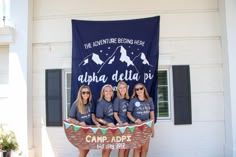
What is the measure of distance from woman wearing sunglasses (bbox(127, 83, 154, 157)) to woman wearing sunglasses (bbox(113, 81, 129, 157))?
100 millimetres

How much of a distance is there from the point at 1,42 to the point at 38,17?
0.94 metres

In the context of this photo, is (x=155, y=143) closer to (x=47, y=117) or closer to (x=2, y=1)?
(x=47, y=117)

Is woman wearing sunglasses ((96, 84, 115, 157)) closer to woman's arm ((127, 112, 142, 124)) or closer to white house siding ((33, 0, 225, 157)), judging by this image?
woman's arm ((127, 112, 142, 124))

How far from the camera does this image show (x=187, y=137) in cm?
562

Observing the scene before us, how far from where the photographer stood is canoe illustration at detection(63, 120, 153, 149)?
4641 millimetres

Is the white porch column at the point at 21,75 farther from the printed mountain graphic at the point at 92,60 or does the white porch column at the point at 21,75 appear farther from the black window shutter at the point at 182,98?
the black window shutter at the point at 182,98

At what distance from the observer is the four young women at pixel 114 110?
4762 millimetres

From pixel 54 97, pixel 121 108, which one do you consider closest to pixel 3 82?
A: pixel 54 97

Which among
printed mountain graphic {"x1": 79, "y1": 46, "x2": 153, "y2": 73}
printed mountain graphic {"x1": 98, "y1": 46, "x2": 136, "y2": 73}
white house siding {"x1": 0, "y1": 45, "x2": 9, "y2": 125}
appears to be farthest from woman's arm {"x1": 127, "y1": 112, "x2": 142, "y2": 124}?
white house siding {"x1": 0, "y1": 45, "x2": 9, "y2": 125}

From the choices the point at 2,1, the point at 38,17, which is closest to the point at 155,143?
the point at 38,17

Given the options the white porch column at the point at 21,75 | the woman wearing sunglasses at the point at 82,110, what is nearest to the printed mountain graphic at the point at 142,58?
the woman wearing sunglasses at the point at 82,110

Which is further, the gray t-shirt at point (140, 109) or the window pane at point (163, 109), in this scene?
the window pane at point (163, 109)

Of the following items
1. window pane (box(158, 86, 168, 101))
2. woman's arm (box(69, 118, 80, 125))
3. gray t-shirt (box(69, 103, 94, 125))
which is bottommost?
woman's arm (box(69, 118, 80, 125))

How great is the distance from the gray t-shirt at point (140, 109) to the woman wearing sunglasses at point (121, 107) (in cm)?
13
